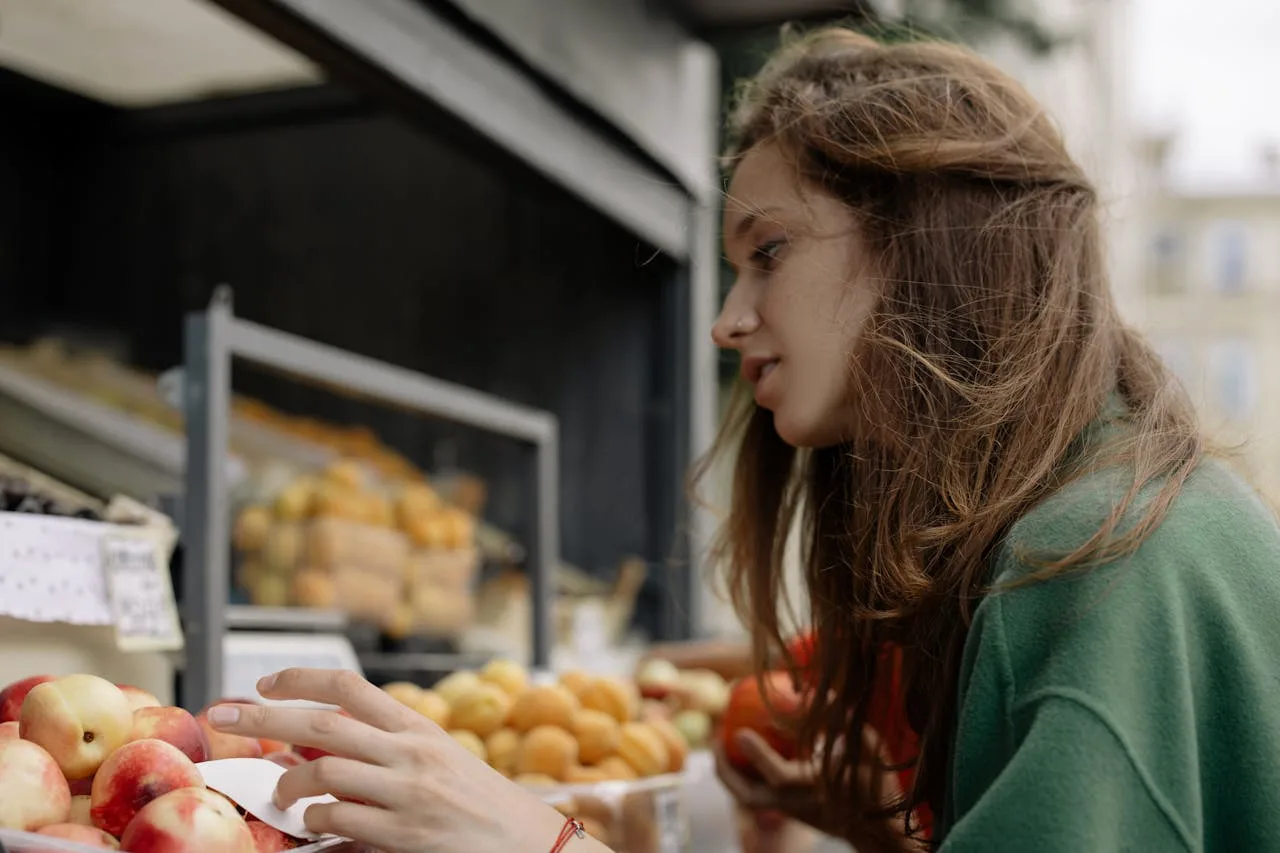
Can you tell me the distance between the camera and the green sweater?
1.02 m

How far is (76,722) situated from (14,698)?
15 centimetres

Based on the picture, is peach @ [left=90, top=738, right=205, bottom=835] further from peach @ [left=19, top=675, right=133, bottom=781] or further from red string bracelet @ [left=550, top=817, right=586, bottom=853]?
red string bracelet @ [left=550, top=817, right=586, bottom=853]

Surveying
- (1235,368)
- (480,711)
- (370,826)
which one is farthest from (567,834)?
(1235,368)

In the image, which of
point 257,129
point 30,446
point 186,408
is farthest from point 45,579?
point 257,129

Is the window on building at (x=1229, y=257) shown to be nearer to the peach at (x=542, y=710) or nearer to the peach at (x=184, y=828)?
the peach at (x=542, y=710)

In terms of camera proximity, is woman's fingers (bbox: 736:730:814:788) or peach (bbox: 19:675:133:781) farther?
woman's fingers (bbox: 736:730:814:788)

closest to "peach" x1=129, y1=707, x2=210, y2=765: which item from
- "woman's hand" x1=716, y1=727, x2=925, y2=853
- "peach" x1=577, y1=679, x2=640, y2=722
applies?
"peach" x1=577, y1=679, x2=640, y2=722

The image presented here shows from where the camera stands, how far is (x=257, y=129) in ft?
12.9

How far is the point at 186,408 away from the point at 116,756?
0.83 meters

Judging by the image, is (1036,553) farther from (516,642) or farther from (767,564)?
(516,642)

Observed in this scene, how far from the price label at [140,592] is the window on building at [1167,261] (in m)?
34.3

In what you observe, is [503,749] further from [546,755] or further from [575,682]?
[575,682]

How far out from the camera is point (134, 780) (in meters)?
1.02

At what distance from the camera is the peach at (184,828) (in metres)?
0.95
